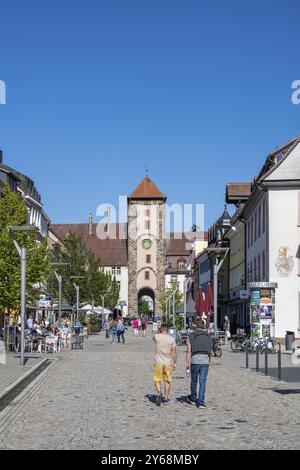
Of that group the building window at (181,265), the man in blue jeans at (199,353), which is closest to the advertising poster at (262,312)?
the man in blue jeans at (199,353)

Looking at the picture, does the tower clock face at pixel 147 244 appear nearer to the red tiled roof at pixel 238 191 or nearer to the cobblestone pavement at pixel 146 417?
the red tiled roof at pixel 238 191

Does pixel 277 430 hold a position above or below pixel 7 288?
below

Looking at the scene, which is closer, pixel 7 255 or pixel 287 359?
pixel 287 359

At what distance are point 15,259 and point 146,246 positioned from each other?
11190cm

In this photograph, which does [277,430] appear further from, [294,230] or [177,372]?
[294,230]

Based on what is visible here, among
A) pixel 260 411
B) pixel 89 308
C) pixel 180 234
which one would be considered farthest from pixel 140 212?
pixel 260 411

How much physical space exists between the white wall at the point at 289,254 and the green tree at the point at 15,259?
1427 cm

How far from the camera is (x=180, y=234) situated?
18200 centimetres

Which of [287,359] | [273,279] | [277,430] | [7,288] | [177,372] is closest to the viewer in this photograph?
[277,430]

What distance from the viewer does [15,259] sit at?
135ft

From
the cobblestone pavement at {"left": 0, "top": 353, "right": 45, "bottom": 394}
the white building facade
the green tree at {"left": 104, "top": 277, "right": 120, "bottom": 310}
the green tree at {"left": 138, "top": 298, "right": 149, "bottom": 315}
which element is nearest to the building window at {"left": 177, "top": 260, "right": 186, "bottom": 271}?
the green tree at {"left": 138, "top": 298, "right": 149, "bottom": 315}

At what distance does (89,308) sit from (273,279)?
1028 inches

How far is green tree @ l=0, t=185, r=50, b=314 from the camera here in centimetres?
4028

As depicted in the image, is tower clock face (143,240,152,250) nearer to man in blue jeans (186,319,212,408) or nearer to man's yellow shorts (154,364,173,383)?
man's yellow shorts (154,364,173,383)
